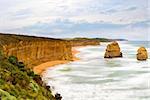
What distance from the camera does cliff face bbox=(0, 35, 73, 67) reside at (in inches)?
1769

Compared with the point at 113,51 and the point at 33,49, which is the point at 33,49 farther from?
the point at 113,51

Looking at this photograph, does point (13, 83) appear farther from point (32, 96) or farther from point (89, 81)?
point (89, 81)

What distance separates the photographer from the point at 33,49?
55.9m

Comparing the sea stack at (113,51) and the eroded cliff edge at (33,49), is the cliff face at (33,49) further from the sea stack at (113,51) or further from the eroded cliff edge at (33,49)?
the sea stack at (113,51)

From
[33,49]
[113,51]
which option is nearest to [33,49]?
[33,49]

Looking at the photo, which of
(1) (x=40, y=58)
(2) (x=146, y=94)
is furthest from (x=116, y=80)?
(1) (x=40, y=58)

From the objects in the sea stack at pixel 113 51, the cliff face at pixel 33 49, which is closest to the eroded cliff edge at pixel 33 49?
the cliff face at pixel 33 49

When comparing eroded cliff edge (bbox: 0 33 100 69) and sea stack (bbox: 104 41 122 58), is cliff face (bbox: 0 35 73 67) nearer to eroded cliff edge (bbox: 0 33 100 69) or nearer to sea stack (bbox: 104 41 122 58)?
eroded cliff edge (bbox: 0 33 100 69)

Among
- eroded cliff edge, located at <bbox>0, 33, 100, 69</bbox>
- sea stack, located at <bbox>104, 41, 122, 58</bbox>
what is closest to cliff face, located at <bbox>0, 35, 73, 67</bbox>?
eroded cliff edge, located at <bbox>0, 33, 100, 69</bbox>

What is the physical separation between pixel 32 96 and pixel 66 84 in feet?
64.8

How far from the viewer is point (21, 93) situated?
1460cm

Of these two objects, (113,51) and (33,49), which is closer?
(33,49)

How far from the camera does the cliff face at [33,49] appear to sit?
44.9 m

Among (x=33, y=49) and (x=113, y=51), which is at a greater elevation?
(x=33, y=49)
